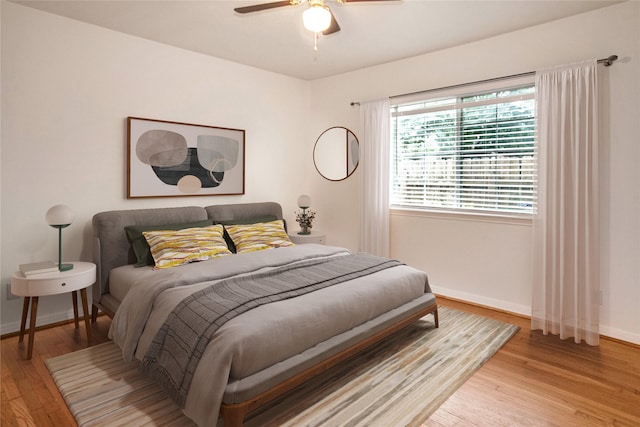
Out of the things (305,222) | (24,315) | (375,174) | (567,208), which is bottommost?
(24,315)

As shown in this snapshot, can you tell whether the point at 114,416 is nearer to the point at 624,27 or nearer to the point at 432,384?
the point at 432,384

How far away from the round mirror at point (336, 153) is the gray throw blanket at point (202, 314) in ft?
7.72

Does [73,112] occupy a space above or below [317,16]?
below

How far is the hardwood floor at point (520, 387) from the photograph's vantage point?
2.08 metres

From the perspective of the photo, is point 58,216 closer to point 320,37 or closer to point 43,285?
point 43,285

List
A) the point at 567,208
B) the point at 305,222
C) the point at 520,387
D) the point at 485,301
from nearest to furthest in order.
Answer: the point at 520,387, the point at 567,208, the point at 485,301, the point at 305,222

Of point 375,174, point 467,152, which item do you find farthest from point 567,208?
point 375,174

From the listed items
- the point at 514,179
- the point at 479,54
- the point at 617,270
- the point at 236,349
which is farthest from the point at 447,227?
the point at 236,349

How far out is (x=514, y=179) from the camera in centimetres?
362

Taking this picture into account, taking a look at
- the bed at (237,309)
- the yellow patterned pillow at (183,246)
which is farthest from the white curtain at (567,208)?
the yellow patterned pillow at (183,246)

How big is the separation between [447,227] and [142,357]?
3.07 metres

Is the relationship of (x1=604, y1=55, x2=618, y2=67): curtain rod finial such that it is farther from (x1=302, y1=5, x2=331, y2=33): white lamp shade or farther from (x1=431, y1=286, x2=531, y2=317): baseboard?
→ (x1=302, y1=5, x2=331, y2=33): white lamp shade

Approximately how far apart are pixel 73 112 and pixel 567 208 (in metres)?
4.21

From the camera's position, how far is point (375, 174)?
4.52 m
